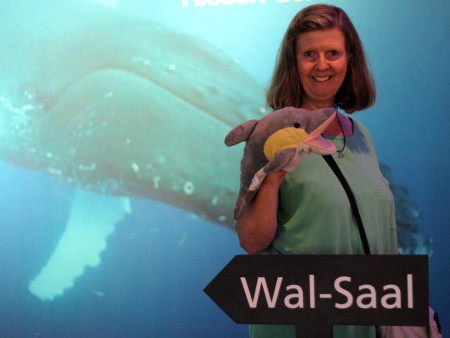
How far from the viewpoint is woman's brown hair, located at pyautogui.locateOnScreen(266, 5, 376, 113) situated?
3.46 ft

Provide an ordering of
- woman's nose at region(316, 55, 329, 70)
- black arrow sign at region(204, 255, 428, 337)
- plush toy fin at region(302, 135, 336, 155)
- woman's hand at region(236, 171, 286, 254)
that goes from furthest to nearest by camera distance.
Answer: woman's nose at region(316, 55, 329, 70) < woman's hand at region(236, 171, 286, 254) < plush toy fin at region(302, 135, 336, 155) < black arrow sign at region(204, 255, 428, 337)

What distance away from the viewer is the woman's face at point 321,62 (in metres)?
1.05

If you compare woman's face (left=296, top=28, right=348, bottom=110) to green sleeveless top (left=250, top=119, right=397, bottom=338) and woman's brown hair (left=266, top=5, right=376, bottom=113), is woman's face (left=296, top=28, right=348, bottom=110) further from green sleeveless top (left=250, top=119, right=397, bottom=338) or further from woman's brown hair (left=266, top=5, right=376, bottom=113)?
green sleeveless top (left=250, top=119, right=397, bottom=338)

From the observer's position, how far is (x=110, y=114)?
248cm

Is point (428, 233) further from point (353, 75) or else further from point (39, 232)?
point (39, 232)

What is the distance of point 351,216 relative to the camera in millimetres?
940

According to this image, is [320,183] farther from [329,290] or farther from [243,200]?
[329,290]

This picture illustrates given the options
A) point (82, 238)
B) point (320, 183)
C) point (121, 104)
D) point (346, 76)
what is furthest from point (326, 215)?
point (82, 238)

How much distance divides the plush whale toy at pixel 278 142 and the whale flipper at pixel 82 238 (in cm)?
168

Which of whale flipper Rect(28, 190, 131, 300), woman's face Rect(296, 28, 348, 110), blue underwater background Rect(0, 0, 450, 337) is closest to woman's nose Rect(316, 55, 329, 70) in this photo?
woman's face Rect(296, 28, 348, 110)

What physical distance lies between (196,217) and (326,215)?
5.12ft

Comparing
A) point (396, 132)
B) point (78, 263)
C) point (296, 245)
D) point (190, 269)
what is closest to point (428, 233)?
point (396, 132)

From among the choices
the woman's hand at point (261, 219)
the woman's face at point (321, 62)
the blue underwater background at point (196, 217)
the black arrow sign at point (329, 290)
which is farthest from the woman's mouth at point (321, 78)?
the blue underwater background at point (196, 217)

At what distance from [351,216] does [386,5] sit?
1.66 metres
